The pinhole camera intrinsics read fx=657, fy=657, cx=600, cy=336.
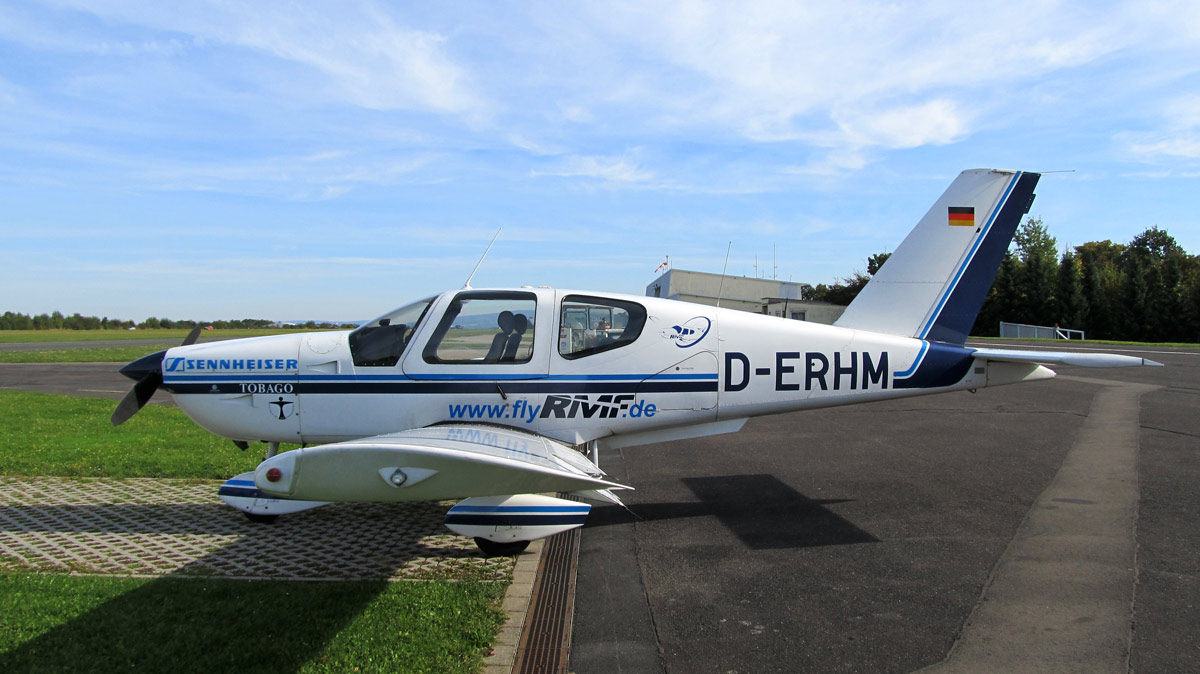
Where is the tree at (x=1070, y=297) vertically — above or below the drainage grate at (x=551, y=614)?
above

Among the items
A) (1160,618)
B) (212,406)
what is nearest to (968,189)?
(1160,618)

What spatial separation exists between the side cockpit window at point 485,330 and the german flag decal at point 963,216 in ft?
13.9

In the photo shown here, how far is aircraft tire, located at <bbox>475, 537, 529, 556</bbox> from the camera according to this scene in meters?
4.98

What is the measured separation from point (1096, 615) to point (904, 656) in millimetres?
1378

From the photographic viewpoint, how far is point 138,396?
5734 mm

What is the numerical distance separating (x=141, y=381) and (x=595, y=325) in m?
3.96

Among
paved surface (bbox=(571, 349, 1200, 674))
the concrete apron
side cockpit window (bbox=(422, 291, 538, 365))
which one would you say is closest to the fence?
paved surface (bbox=(571, 349, 1200, 674))

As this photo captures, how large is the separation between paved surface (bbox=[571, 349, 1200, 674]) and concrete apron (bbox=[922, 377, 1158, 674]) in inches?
0.6

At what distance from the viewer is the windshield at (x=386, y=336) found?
17.6 feet

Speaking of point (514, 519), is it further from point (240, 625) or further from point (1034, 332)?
point (1034, 332)

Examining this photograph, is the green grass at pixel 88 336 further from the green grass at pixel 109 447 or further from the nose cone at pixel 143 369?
the nose cone at pixel 143 369

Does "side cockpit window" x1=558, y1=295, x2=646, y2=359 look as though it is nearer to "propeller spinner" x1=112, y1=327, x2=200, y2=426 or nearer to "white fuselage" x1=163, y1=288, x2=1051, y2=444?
"white fuselage" x1=163, y1=288, x2=1051, y2=444

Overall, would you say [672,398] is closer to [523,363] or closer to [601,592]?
[523,363]

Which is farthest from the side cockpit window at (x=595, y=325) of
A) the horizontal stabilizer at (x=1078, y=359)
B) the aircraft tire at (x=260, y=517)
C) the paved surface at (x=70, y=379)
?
the paved surface at (x=70, y=379)
